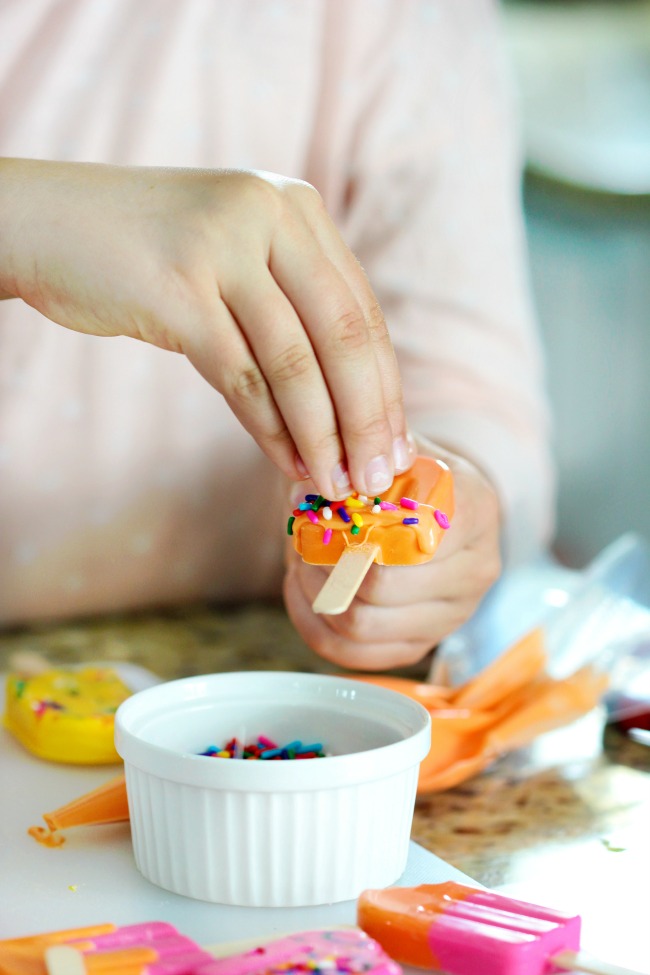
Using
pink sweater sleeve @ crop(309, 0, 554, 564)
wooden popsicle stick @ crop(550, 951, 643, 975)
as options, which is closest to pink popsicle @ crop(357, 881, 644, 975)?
wooden popsicle stick @ crop(550, 951, 643, 975)

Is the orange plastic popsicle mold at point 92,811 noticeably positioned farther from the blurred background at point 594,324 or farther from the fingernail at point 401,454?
the blurred background at point 594,324

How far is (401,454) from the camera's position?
0.60 meters

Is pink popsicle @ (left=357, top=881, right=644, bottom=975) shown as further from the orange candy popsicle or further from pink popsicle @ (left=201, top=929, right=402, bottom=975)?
the orange candy popsicle

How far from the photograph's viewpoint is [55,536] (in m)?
1.04

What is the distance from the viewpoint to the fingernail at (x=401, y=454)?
591mm

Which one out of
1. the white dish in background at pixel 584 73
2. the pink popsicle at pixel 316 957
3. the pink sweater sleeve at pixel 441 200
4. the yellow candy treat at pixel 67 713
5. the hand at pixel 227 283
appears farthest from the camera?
the white dish in background at pixel 584 73

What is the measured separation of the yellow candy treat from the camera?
65 cm

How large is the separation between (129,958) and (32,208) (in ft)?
1.13

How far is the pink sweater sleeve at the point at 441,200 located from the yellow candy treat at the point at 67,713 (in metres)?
0.41

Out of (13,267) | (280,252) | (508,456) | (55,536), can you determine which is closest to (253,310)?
(280,252)

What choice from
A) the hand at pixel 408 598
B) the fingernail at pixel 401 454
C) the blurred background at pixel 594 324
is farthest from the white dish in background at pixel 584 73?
the fingernail at pixel 401 454

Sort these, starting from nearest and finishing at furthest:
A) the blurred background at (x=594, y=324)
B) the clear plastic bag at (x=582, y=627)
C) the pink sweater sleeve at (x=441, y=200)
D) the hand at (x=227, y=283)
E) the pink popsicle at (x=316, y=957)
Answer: the pink popsicle at (x=316, y=957) → the hand at (x=227, y=283) → the clear plastic bag at (x=582, y=627) → the pink sweater sleeve at (x=441, y=200) → the blurred background at (x=594, y=324)

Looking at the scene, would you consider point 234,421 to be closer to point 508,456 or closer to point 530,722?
point 508,456

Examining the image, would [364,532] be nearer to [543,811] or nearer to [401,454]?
[401,454]
